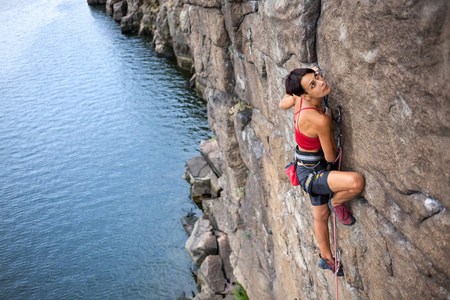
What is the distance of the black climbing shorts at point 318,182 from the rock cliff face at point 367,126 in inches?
12.4

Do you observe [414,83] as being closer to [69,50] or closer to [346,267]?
[346,267]

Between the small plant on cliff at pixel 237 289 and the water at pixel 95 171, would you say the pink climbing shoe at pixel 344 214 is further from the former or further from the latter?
the water at pixel 95 171

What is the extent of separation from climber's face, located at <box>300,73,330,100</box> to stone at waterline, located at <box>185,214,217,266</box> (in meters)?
10.9

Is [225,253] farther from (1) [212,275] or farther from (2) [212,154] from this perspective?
(2) [212,154]

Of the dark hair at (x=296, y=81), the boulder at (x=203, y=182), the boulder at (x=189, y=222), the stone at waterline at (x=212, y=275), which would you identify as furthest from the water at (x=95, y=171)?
the dark hair at (x=296, y=81)

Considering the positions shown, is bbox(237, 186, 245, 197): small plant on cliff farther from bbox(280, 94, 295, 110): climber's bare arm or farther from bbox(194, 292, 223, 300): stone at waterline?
bbox(280, 94, 295, 110): climber's bare arm

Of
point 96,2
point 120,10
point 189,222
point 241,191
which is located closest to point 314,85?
point 241,191

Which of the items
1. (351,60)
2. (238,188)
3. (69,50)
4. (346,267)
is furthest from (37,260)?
(69,50)

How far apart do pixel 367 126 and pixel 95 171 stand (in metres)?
19.1

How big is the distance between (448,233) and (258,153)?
5.29 m

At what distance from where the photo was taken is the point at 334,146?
15.5ft

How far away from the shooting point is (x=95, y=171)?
21.3m

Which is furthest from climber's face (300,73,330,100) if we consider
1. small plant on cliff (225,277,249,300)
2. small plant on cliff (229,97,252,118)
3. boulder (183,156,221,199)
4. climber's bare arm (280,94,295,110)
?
boulder (183,156,221,199)

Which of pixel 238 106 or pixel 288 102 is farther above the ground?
pixel 288 102
